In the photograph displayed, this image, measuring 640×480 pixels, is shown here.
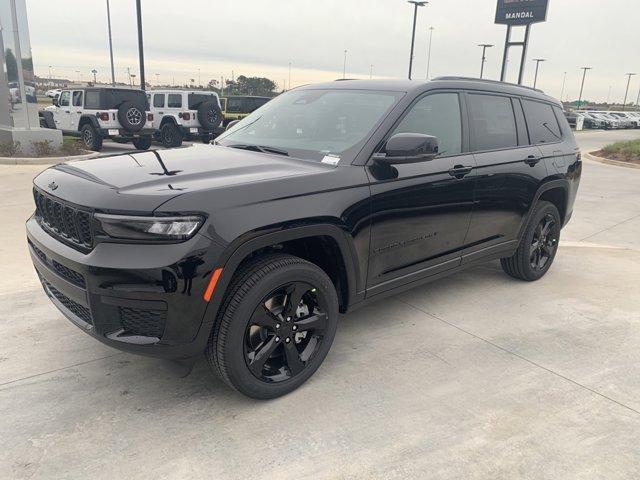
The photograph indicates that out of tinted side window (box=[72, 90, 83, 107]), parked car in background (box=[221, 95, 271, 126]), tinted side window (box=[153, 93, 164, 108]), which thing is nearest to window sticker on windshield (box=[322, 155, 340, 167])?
→ tinted side window (box=[72, 90, 83, 107])

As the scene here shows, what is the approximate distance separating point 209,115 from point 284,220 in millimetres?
14726

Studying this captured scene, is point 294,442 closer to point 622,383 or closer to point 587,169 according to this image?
point 622,383

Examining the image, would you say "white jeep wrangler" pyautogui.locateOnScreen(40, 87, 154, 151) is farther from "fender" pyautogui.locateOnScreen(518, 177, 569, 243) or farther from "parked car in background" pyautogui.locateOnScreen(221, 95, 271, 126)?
"fender" pyautogui.locateOnScreen(518, 177, 569, 243)

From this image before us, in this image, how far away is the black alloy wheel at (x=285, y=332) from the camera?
280cm

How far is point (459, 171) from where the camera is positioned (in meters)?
3.80

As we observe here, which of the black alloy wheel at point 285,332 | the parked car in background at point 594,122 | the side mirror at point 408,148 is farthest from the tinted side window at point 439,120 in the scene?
the parked car in background at point 594,122

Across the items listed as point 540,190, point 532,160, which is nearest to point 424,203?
point 532,160

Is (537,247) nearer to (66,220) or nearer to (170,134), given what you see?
(66,220)

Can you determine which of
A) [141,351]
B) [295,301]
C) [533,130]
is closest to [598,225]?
[533,130]

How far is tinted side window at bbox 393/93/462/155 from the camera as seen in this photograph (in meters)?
3.55

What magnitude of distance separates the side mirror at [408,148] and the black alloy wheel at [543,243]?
7.25 feet

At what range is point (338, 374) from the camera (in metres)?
3.25

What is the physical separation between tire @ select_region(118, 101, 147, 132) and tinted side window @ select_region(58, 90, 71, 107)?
2270mm

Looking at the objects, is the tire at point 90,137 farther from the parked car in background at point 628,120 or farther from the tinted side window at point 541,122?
the parked car in background at point 628,120
